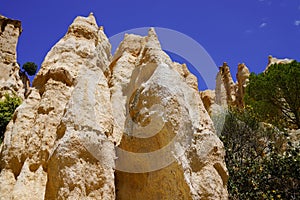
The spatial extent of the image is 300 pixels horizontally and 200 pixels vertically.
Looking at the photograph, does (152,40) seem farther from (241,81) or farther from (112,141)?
(241,81)

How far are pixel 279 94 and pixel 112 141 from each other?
15213mm

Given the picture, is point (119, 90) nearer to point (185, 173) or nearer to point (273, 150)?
point (185, 173)

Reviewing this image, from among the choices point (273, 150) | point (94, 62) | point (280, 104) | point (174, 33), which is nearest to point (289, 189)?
point (273, 150)

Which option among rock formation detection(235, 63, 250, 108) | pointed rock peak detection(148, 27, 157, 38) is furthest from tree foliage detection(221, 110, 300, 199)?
rock formation detection(235, 63, 250, 108)

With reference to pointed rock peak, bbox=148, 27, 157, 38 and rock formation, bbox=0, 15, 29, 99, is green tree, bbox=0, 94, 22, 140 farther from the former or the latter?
pointed rock peak, bbox=148, 27, 157, 38

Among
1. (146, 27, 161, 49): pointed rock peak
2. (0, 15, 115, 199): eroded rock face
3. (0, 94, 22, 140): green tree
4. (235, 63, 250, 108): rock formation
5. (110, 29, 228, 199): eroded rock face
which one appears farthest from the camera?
(235, 63, 250, 108): rock formation

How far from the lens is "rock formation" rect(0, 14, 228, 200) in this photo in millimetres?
3268

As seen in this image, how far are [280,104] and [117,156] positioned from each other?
1531cm

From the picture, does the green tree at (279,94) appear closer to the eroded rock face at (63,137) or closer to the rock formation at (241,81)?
the rock formation at (241,81)

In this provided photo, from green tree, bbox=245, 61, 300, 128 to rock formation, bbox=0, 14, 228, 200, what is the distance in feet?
44.8

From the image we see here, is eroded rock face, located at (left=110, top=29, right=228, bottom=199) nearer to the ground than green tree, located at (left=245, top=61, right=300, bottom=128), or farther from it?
nearer to the ground

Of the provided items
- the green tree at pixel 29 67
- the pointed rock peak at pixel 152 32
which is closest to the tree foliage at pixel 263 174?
the pointed rock peak at pixel 152 32

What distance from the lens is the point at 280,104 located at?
17.2 m

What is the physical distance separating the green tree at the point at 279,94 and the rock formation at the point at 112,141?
13650mm
